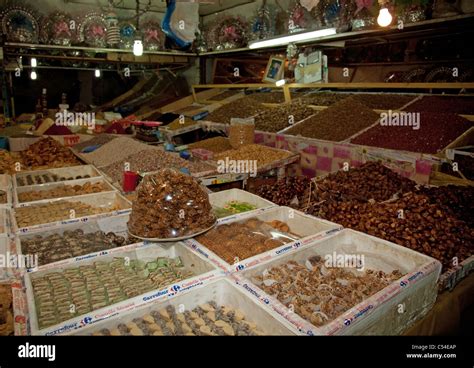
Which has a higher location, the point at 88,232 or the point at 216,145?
the point at 216,145

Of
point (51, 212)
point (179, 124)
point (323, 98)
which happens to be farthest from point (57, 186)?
point (323, 98)

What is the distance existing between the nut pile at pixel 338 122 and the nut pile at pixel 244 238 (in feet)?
6.38

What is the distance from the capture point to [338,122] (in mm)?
4129

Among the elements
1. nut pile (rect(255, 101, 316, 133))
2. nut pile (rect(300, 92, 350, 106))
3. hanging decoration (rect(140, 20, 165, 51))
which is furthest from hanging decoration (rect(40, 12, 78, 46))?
nut pile (rect(300, 92, 350, 106))

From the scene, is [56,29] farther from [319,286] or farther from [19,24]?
[319,286]

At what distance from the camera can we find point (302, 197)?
2.75 meters

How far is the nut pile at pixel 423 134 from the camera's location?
3.18 m

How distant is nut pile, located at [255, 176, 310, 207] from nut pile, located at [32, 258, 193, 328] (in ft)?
3.70

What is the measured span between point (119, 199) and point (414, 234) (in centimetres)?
214

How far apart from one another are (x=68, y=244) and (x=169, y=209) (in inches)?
24.6

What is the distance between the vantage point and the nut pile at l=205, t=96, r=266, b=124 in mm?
5477

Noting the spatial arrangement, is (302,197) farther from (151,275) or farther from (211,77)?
(211,77)

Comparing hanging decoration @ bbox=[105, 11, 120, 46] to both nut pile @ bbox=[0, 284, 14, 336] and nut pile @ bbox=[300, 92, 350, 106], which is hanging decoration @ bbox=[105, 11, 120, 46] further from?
nut pile @ bbox=[0, 284, 14, 336]

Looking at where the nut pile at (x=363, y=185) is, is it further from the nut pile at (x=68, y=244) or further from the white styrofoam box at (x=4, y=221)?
the white styrofoam box at (x=4, y=221)
